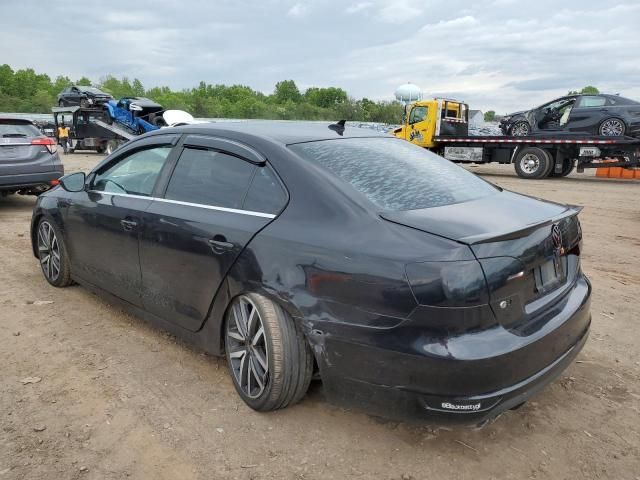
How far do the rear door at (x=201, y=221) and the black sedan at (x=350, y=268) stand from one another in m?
0.01

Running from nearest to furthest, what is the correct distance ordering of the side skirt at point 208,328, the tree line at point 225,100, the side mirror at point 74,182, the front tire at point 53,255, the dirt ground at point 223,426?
the dirt ground at point 223,426 < the side skirt at point 208,328 < the side mirror at point 74,182 < the front tire at point 53,255 < the tree line at point 225,100

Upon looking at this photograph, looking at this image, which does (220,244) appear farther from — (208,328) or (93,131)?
(93,131)

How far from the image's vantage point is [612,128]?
15.7 meters

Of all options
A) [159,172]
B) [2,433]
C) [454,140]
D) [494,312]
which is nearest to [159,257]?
[159,172]

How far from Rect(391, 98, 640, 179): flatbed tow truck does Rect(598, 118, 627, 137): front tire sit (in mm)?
570

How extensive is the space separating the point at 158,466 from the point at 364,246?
1394 mm

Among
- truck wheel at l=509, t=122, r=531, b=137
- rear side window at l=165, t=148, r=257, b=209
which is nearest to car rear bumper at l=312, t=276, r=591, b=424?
rear side window at l=165, t=148, r=257, b=209

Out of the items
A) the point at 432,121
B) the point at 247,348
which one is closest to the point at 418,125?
the point at 432,121

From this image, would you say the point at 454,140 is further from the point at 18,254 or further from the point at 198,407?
the point at 198,407

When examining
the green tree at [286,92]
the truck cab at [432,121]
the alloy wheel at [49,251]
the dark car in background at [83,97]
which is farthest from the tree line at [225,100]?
the alloy wheel at [49,251]

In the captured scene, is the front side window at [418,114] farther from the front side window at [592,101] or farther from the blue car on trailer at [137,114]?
the blue car on trailer at [137,114]

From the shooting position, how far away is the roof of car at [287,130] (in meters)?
3.05

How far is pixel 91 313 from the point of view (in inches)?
164

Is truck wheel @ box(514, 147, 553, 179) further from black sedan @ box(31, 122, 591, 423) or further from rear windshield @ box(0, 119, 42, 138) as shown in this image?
black sedan @ box(31, 122, 591, 423)
